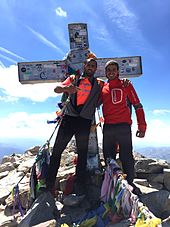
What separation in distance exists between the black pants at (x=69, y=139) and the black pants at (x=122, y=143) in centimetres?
48

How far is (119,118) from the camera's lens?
5949 millimetres

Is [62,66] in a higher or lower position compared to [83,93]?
higher

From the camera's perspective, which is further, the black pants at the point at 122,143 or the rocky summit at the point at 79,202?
the black pants at the point at 122,143

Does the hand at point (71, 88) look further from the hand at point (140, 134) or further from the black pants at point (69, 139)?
the hand at point (140, 134)

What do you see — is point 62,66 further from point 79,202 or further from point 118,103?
point 79,202

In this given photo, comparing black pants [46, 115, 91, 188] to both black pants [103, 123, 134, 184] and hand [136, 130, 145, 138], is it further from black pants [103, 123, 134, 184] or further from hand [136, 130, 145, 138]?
hand [136, 130, 145, 138]

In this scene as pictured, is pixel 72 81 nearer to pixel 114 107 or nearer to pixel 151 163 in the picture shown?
pixel 114 107

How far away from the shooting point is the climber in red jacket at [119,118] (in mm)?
5898

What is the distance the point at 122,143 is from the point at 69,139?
1.17m

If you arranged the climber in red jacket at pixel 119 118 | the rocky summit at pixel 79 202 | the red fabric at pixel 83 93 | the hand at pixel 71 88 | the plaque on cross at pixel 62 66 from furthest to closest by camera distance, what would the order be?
the plaque on cross at pixel 62 66 → the red fabric at pixel 83 93 → the climber in red jacket at pixel 119 118 → the hand at pixel 71 88 → the rocky summit at pixel 79 202

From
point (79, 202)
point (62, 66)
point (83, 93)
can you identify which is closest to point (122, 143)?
→ point (83, 93)

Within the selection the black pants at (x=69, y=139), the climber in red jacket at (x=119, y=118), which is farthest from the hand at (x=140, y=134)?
the black pants at (x=69, y=139)

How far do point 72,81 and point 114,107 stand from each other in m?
1.12

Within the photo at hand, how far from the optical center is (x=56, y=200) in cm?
634
